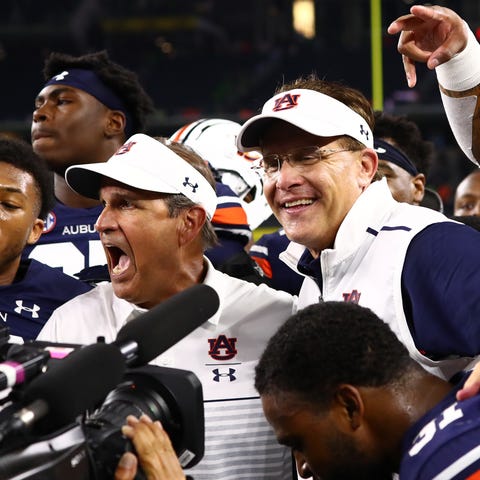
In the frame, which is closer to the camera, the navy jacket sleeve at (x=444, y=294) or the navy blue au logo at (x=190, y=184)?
the navy jacket sleeve at (x=444, y=294)

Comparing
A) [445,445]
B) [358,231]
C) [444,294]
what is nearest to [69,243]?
[358,231]

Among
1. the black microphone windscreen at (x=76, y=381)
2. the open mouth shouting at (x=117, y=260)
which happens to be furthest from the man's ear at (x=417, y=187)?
the black microphone windscreen at (x=76, y=381)

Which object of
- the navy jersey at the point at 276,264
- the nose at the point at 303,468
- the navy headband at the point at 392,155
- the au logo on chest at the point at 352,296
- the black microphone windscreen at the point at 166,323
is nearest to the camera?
the black microphone windscreen at the point at 166,323

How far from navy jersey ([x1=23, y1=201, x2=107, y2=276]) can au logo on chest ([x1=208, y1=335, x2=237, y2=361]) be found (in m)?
0.90

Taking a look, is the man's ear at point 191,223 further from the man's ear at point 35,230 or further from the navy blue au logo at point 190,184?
the man's ear at point 35,230

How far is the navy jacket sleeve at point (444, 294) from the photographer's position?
1774mm

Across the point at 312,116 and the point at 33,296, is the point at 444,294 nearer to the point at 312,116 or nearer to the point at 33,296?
the point at 312,116

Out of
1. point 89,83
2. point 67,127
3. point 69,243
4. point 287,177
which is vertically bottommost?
point 69,243

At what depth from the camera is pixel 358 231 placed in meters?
2.03

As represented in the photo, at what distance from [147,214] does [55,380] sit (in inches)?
42.7

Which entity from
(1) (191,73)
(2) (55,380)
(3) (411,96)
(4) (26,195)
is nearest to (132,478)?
(2) (55,380)

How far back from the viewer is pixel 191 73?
14.7 meters

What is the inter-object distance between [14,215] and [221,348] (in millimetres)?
730

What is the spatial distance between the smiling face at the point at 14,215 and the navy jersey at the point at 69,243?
375mm
